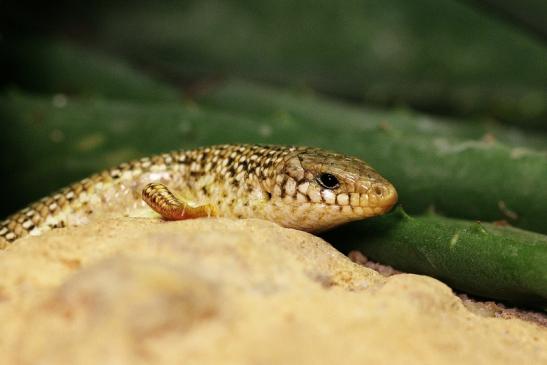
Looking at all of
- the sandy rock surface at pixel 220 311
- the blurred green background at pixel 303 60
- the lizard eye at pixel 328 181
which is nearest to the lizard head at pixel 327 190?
the lizard eye at pixel 328 181

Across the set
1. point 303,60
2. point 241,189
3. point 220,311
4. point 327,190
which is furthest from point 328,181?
point 303,60

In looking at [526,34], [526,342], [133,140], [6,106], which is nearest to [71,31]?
[6,106]

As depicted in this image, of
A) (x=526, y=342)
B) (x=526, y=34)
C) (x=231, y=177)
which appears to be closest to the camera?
(x=526, y=342)

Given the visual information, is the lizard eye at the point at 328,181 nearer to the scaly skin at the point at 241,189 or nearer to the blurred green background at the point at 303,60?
the scaly skin at the point at 241,189

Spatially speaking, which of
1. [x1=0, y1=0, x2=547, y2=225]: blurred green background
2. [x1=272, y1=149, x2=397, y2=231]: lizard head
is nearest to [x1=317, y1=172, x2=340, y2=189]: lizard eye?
[x1=272, y1=149, x2=397, y2=231]: lizard head

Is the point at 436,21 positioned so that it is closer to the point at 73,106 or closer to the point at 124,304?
the point at 73,106

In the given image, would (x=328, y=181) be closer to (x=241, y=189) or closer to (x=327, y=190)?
(x=327, y=190)
